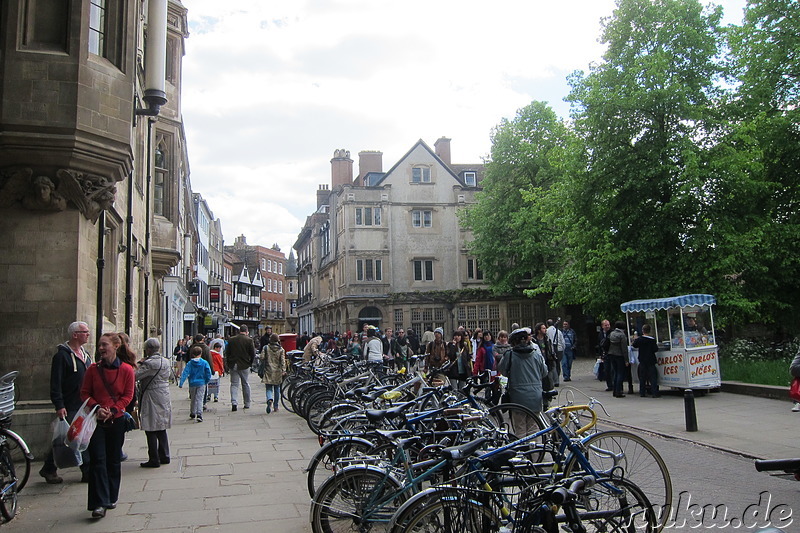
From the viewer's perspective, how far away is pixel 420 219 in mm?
50031

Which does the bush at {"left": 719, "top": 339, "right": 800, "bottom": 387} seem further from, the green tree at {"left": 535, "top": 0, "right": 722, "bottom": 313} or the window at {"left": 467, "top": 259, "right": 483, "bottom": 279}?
the window at {"left": 467, "top": 259, "right": 483, "bottom": 279}

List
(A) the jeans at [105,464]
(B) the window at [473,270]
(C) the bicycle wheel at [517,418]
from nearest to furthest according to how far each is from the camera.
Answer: (A) the jeans at [105,464]
(C) the bicycle wheel at [517,418]
(B) the window at [473,270]

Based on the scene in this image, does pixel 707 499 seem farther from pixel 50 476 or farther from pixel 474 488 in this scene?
pixel 50 476

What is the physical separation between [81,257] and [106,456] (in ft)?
13.3

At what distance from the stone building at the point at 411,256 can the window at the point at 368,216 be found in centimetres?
7

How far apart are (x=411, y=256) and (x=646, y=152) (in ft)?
85.7

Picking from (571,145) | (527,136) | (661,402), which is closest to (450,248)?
(527,136)

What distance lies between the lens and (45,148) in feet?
30.0

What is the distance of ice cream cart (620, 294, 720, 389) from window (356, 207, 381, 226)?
3308 cm

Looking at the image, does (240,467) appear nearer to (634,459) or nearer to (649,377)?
(634,459)

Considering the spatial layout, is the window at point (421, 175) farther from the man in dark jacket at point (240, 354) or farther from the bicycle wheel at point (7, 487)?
the bicycle wheel at point (7, 487)

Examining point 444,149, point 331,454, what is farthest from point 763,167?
point 444,149

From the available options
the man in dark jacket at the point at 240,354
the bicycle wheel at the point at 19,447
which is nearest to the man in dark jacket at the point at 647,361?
the man in dark jacket at the point at 240,354

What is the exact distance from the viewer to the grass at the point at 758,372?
50.9 feet
